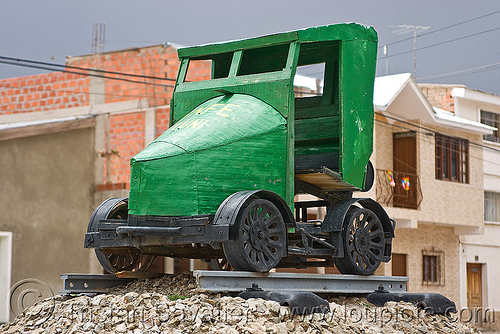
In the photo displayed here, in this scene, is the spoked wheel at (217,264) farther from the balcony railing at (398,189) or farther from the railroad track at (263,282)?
the balcony railing at (398,189)

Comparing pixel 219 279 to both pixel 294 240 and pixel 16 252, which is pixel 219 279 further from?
pixel 16 252

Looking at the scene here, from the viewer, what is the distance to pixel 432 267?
27.6 meters

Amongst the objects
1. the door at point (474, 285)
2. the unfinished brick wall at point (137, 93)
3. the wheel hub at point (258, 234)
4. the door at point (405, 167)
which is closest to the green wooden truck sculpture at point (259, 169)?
the wheel hub at point (258, 234)

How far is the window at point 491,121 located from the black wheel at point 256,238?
78.8 ft

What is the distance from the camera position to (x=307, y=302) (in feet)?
25.4

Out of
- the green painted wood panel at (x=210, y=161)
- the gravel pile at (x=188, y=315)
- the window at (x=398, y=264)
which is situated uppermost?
the green painted wood panel at (x=210, y=161)

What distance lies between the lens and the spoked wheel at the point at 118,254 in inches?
350

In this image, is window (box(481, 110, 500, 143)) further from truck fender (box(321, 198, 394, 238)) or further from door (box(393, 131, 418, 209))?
truck fender (box(321, 198, 394, 238))

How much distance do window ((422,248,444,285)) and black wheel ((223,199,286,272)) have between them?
1944cm

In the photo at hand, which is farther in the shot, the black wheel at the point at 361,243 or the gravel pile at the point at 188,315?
the black wheel at the point at 361,243

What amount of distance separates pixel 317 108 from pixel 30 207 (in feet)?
38.2

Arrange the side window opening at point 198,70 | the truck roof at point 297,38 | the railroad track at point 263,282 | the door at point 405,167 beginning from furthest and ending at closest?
1. the door at point 405,167
2. the side window opening at point 198,70
3. the truck roof at point 297,38
4. the railroad track at point 263,282

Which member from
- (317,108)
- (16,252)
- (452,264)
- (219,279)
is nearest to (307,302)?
(219,279)

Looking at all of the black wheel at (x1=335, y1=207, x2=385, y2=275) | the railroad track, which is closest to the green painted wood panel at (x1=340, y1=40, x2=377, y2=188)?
the black wheel at (x1=335, y1=207, x2=385, y2=275)
